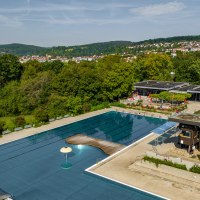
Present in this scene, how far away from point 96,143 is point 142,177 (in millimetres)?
8081

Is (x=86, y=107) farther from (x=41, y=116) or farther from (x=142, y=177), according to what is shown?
(x=142, y=177)

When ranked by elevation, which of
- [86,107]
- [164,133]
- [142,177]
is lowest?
[142,177]

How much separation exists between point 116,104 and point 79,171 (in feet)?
69.5

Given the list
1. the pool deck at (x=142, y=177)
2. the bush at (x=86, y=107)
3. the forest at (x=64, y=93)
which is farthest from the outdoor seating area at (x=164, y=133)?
the bush at (x=86, y=107)

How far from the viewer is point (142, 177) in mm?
18562

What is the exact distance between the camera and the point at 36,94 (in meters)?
38.3

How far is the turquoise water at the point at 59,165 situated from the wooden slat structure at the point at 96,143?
667 mm

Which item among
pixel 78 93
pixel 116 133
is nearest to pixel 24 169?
pixel 116 133

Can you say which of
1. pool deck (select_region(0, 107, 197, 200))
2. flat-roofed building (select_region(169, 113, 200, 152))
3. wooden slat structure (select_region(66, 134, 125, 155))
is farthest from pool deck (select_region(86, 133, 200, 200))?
flat-roofed building (select_region(169, 113, 200, 152))

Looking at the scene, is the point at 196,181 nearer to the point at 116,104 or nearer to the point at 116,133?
the point at 116,133

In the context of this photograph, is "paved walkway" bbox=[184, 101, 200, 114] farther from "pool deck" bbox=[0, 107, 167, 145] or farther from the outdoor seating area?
the outdoor seating area

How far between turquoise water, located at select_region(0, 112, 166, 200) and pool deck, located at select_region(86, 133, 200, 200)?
2.11 feet

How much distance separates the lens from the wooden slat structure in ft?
79.5

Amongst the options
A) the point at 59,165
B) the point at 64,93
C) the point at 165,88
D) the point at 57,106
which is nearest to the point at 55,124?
the point at 57,106
